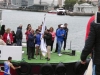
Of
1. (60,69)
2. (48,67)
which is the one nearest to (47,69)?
(48,67)

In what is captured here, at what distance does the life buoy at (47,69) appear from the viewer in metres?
12.1

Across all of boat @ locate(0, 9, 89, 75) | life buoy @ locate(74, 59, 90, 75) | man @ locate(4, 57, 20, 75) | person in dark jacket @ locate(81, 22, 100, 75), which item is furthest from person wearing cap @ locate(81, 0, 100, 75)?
life buoy @ locate(74, 59, 90, 75)

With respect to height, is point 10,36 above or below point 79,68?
above

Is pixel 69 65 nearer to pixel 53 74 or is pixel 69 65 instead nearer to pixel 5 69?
pixel 53 74

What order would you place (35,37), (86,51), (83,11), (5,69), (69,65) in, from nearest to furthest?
1. (86,51)
2. (5,69)
3. (69,65)
4. (35,37)
5. (83,11)

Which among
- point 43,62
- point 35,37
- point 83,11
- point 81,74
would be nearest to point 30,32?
point 35,37

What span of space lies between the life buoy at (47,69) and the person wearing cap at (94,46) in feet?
22.0

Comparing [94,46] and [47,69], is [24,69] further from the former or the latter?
[94,46]

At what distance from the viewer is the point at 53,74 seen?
492 inches

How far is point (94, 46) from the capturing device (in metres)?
5.41

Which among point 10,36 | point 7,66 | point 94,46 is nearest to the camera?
point 94,46

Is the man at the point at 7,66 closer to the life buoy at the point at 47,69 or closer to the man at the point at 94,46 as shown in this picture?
the life buoy at the point at 47,69

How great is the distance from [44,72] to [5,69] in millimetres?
1469

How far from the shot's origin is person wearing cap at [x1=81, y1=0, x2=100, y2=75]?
5.29 meters
